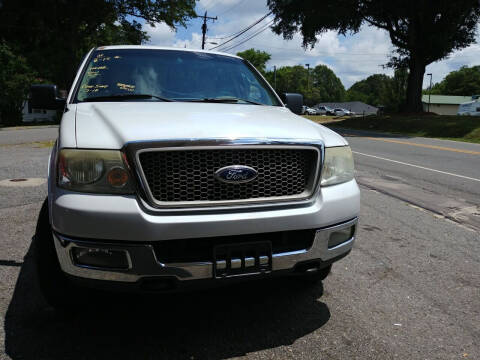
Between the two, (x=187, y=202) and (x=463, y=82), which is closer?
(x=187, y=202)

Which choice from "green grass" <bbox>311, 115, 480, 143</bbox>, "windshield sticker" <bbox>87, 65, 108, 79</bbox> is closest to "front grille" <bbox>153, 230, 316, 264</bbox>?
"windshield sticker" <bbox>87, 65, 108, 79</bbox>

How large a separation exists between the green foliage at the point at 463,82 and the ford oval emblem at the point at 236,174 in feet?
381

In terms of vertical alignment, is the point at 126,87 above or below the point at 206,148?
above

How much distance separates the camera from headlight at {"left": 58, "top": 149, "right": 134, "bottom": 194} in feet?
7.60

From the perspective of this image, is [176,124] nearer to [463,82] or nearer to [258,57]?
[258,57]

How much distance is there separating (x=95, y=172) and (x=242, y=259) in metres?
0.91

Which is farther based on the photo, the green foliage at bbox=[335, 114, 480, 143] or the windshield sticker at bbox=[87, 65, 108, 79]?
the green foliage at bbox=[335, 114, 480, 143]

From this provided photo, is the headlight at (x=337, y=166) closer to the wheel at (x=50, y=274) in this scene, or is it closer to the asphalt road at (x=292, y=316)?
the asphalt road at (x=292, y=316)

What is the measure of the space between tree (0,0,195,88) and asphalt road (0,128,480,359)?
31620 millimetres

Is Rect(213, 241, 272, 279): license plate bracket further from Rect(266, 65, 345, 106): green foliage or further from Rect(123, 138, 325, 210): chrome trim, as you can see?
Rect(266, 65, 345, 106): green foliage

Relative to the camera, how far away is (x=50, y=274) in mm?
2609

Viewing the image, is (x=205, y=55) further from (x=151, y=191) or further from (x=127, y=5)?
(x=127, y=5)

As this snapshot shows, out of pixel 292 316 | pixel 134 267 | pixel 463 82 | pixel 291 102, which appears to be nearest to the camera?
pixel 134 267

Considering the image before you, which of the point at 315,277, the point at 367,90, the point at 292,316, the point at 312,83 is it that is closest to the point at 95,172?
the point at 292,316
